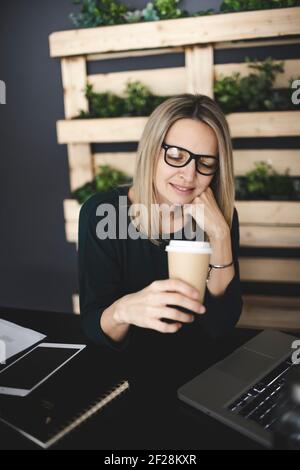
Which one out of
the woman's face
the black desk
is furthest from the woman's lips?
the black desk

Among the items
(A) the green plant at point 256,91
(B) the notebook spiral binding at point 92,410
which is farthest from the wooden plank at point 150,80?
(B) the notebook spiral binding at point 92,410

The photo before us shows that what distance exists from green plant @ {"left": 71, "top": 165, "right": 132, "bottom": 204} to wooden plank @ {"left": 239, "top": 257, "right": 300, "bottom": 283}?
0.82m

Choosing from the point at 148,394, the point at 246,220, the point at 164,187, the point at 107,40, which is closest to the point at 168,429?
the point at 148,394

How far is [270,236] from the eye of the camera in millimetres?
2176

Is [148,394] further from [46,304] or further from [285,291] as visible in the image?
[46,304]

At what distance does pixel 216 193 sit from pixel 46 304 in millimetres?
1967

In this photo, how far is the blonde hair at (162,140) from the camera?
4.07 feet

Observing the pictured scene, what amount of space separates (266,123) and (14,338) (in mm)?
1573

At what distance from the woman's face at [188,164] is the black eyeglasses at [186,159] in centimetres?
1

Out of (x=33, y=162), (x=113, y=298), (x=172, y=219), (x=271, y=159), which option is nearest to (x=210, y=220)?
(x=172, y=219)

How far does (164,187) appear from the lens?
1.31 metres

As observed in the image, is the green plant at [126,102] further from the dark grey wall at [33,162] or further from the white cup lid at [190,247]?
the white cup lid at [190,247]

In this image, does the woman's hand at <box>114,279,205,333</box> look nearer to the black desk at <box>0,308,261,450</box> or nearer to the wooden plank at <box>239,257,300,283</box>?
the black desk at <box>0,308,261,450</box>

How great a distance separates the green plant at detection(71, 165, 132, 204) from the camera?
2.45 metres
